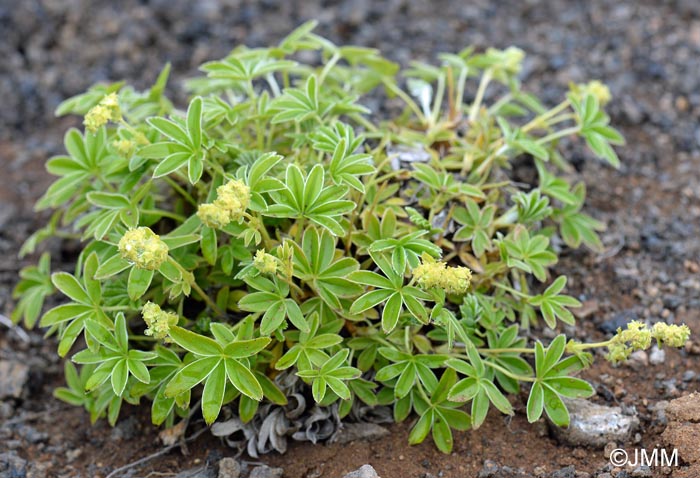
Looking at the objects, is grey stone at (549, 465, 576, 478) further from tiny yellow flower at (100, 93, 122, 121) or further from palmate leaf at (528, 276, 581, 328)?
tiny yellow flower at (100, 93, 122, 121)

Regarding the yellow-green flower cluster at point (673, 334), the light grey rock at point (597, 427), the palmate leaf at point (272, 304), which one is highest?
the palmate leaf at point (272, 304)

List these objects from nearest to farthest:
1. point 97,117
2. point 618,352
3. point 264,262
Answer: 1. point 264,262
2. point 618,352
3. point 97,117

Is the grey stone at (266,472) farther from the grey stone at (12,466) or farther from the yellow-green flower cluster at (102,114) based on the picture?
the yellow-green flower cluster at (102,114)

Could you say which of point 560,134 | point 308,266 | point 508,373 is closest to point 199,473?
point 308,266

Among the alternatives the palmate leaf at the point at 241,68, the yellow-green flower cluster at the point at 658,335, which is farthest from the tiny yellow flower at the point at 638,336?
the palmate leaf at the point at 241,68

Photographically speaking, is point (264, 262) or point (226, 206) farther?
point (264, 262)

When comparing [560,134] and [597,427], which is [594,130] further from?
[597,427]

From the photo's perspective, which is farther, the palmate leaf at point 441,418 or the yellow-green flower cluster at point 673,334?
the palmate leaf at point 441,418
